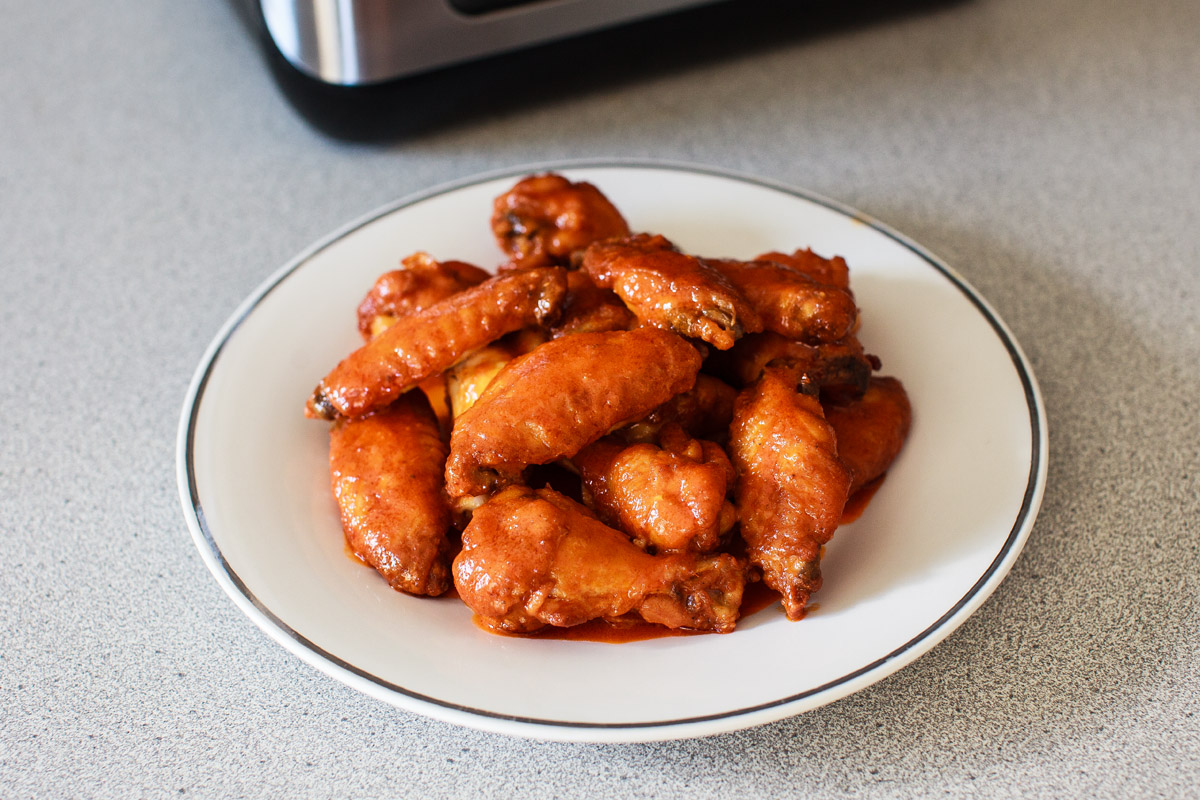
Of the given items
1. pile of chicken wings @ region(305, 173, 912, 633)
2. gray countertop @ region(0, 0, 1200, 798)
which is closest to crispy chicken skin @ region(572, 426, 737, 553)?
pile of chicken wings @ region(305, 173, 912, 633)

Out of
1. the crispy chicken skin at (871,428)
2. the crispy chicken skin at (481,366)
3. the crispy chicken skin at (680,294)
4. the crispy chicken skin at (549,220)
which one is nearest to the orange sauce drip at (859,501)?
the crispy chicken skin at (871,428)

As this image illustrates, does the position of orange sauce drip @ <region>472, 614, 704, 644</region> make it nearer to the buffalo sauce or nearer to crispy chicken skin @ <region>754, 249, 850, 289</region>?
the buffalo sauce

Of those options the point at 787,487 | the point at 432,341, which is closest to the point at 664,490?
the point at 787,487

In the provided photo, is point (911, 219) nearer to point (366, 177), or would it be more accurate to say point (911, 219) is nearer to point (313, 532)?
point (366, 177)

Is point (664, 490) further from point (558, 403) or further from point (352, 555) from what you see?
point (352, 555)

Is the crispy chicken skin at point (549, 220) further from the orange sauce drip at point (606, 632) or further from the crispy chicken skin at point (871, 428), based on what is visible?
the orange sauce drip at point (606, 632)

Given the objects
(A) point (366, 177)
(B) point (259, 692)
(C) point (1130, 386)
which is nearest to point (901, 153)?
(C) point (1130, 386)
